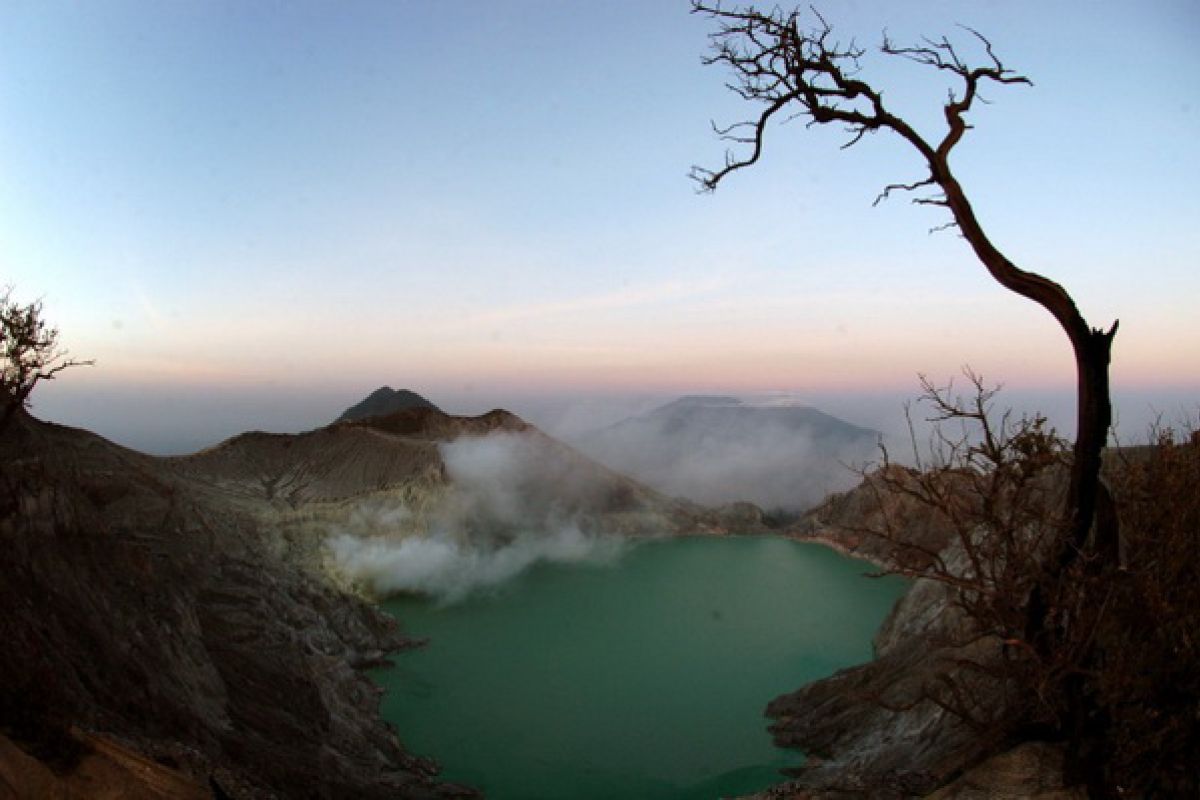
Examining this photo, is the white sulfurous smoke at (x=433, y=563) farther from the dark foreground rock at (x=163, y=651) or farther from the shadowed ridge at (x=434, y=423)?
the shadowed ridge at (x=434, y=423)

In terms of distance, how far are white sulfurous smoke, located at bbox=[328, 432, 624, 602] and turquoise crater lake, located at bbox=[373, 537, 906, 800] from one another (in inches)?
72.5

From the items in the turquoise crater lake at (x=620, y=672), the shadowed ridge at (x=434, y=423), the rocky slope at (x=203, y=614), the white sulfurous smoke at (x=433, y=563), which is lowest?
the turquoise crater lake at (x=620, y=672)

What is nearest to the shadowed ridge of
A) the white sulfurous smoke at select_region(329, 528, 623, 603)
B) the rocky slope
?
the rocky slope

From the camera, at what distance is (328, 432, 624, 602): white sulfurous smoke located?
38.8 metres

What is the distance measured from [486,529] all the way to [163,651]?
3636 centimetres

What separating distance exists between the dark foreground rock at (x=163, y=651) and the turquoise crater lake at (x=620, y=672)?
2.53m

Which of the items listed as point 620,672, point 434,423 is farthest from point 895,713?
point 434,423

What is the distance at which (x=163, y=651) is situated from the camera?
1463 cm

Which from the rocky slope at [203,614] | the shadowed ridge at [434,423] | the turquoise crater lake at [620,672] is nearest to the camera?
the rocky slope at [203,614]

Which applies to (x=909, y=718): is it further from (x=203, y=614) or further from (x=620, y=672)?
(x=203, y=614)

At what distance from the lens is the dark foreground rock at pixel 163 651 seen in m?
9.09

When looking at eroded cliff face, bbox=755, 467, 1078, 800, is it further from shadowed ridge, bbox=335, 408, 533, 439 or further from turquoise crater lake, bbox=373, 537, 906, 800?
shadowed ridge, bbox=335, 408, 533, 439

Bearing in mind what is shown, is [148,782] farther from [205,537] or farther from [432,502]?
[432,502]

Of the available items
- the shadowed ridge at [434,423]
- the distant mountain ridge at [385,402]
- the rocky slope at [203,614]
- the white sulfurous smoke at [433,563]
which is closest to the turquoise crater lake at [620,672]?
the white sulfurous smoke at [433,563]
